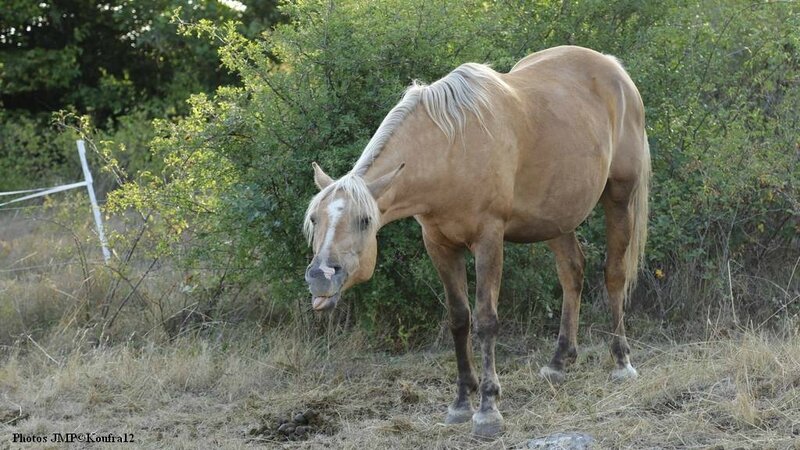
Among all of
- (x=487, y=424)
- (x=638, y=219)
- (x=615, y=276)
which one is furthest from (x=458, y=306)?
(x=638, y=219)

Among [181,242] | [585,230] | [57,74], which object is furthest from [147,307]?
[57,74]

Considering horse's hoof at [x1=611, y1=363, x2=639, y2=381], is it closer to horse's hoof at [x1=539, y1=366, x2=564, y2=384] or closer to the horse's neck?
horse's hoof at [x1=539, y1=366, x2=564, y2=384]

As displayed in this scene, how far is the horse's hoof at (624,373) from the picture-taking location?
539 centimetres

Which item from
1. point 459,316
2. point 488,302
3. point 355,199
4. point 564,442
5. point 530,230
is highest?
point 355,199

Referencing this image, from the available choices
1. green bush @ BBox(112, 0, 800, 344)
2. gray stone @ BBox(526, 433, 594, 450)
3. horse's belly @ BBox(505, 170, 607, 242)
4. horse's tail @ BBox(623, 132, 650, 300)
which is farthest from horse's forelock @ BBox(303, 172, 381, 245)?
horse's tail @ BBox(623, 132, 650, 300)

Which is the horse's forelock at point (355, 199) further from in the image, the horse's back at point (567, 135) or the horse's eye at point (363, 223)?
the horse's back at point (567, 135)

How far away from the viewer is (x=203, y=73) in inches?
578

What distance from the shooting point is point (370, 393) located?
545cm

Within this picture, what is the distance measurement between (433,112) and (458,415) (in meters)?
1.56

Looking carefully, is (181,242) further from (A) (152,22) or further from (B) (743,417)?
(A) (152,22)

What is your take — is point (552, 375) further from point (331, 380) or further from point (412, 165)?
point (412, 165)

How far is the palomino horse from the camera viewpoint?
4285 mm

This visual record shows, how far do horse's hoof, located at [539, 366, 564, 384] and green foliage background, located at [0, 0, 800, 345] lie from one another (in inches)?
35.5

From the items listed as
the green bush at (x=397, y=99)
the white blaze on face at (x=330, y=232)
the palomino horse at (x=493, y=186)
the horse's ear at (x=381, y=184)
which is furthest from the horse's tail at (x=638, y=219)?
the white blaze on face at (x=330, y=232)
